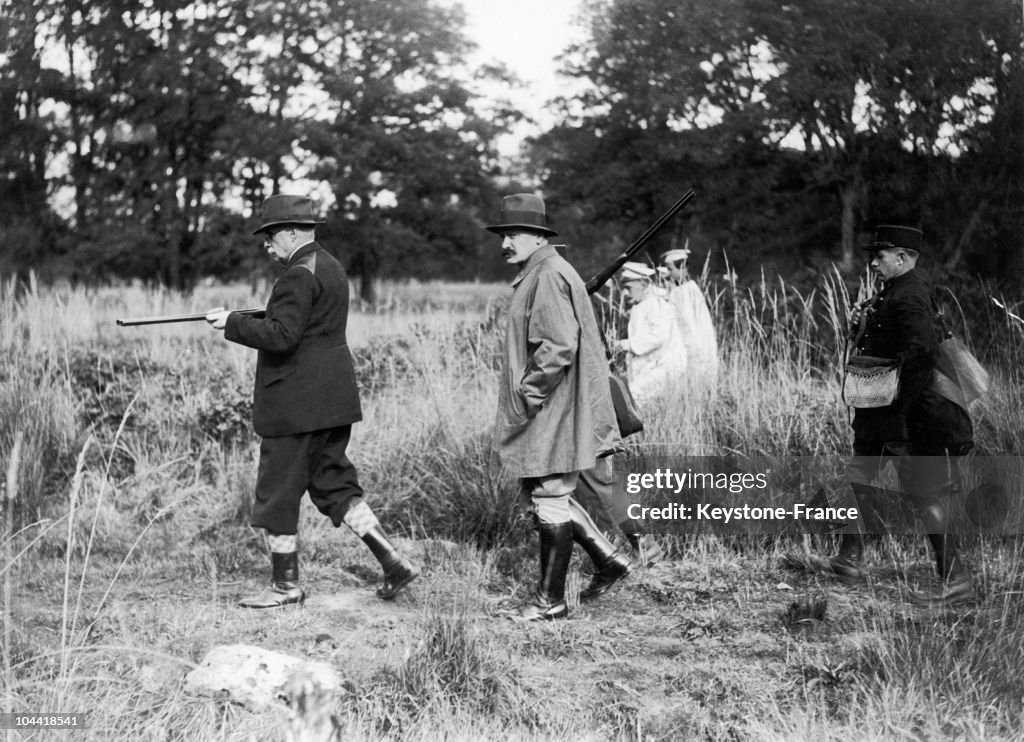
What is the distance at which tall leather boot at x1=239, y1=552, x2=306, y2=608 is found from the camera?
13.9 ft

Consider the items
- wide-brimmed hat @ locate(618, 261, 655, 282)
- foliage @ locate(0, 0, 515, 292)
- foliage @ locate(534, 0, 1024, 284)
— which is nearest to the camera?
wide-brimmed hat @ locate(618, 261, 655, 282)

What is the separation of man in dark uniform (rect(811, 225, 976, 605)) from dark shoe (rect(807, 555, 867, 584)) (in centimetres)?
33

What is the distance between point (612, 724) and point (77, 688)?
168 cm

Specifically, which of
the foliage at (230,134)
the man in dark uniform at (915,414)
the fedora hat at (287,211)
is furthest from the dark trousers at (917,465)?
the foliage at (230,134)

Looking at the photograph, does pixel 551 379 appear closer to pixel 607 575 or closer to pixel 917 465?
pixel 607 575

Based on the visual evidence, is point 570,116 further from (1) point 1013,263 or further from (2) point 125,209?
(2) point 125,209

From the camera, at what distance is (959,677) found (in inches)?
116

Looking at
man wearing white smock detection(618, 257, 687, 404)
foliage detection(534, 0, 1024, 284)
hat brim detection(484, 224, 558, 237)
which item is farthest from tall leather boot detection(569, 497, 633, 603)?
foliage detection(534, 0, 1024, 284)

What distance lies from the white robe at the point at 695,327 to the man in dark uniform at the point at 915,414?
1.70m

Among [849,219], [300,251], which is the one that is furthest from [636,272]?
[849,219]

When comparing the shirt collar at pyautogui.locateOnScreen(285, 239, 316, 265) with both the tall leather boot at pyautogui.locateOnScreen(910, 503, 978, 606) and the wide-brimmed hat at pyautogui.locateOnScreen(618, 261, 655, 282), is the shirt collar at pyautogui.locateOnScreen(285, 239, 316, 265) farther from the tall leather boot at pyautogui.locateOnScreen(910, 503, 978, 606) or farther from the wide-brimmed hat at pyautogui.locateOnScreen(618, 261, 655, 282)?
the tall leather boot at pyautogui.locateOnScreen(910, 503, 978, 606)

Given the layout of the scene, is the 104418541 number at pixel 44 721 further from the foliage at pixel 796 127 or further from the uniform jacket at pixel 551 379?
the foliage at pixel 796 127

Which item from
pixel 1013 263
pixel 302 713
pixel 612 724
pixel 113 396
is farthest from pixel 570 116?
pixel 302 713

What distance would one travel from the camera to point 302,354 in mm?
4184
